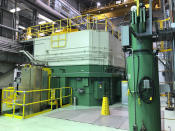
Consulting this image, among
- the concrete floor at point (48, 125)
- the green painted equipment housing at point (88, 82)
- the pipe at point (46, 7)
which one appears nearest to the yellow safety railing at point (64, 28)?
the pipe at point (46, 7)

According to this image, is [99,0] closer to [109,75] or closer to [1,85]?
[109,75]

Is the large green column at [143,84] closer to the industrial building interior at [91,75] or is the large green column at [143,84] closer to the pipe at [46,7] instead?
the industrial building interior at [91,75]

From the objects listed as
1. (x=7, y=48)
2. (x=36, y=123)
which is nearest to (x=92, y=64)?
(x=36, y=123)

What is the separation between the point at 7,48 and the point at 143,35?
11.4m

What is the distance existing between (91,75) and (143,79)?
5.74m

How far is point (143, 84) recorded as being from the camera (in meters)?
3.79

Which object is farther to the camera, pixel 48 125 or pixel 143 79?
pixel 48 125

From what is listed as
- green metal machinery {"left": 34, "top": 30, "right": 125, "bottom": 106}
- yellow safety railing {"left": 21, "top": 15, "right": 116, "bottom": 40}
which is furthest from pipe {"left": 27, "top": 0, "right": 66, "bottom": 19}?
green metal machinery {"left": 34, "top": 30, "right": 125, "bottom": 106}

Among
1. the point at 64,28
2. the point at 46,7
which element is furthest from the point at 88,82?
the point at 46,7

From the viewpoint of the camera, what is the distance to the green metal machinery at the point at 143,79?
379cm

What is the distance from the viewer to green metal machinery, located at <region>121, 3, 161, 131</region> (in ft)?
12.4

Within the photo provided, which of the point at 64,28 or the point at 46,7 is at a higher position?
the point at 46,7

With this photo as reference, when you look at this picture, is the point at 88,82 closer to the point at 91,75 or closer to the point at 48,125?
the point at 91,75

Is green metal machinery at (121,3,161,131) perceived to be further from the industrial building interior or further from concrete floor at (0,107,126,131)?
concrete floor at (0,107,126,131)
